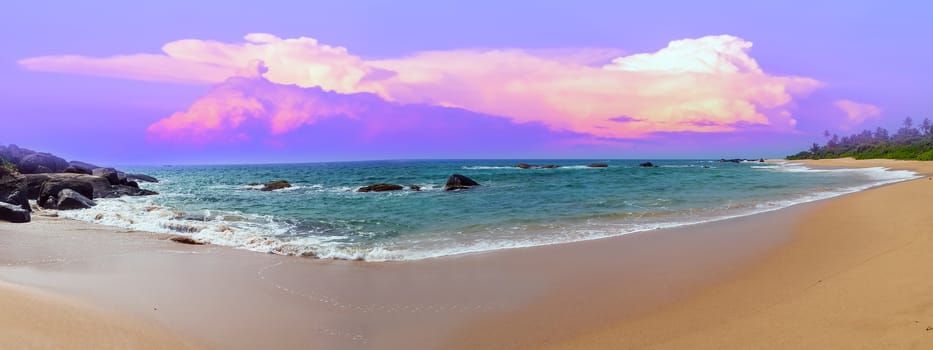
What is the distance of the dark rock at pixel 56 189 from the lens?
19172mm

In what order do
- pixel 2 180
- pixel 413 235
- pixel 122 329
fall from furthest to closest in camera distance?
pixel 2 180, pixel 413 235, pixel 122 329

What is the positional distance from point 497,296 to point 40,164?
3777 cm

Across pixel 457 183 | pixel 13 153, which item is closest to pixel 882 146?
pixel 457 183

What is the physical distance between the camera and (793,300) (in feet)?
19.1

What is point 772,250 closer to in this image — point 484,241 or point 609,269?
point 609,269

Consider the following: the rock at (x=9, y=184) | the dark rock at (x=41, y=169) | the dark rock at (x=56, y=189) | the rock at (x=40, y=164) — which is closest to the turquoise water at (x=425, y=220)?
the dark rock at (x=56, y=189)

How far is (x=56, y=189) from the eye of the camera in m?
20.2

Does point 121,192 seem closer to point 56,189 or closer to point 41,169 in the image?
point 41,169

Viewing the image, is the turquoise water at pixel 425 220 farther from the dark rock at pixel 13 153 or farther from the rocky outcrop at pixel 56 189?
the dark rock at pixel 13 153

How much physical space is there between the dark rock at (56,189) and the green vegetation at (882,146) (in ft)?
293

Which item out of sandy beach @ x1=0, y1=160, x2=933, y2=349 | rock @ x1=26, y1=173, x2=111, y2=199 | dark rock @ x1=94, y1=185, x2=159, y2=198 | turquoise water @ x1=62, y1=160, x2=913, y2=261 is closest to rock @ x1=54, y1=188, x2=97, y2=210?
turquoise water @ x1=62, y1=160, x2=913, y2=261

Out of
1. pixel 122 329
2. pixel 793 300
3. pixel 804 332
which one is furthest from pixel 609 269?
pixel 122 329

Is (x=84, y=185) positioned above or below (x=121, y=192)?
above

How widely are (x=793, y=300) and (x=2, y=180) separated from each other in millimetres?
26497
